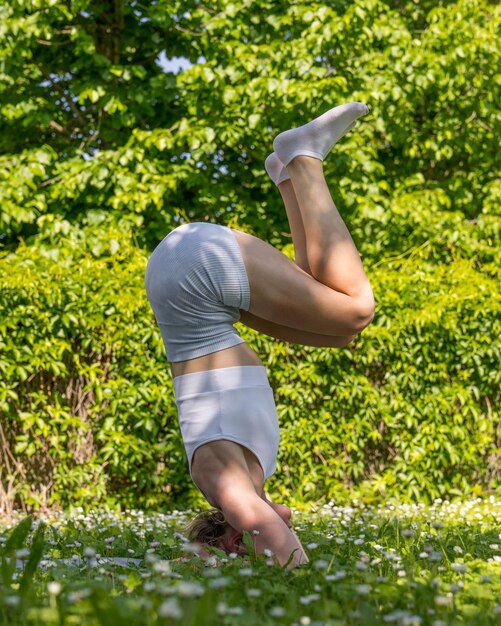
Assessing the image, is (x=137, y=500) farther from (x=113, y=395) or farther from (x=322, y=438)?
(x=322, y=438)

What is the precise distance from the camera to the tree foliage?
617 cm

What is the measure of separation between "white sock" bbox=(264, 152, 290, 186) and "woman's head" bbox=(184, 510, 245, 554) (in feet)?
4.17

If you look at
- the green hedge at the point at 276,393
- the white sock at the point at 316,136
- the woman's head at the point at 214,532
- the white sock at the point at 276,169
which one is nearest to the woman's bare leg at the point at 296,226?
the white sock at the point at 276,169

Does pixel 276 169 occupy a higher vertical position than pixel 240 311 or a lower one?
higher

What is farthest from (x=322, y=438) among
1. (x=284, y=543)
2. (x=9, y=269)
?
(x=284, y=543)

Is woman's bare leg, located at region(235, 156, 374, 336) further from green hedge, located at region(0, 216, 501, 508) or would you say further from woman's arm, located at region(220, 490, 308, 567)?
green hedge, located at region(0, 216, 501, 508)

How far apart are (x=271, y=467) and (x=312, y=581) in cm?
68

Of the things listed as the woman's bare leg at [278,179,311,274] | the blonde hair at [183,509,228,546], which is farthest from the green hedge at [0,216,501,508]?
the woman's bare leg at [278,179,311,274]

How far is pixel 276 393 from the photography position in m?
6.43

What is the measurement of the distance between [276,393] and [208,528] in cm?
356

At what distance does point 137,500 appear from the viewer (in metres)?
6.37

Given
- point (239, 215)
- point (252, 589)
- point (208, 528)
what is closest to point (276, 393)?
point (239, 215)

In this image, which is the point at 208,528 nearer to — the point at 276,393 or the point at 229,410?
the point at 229,410

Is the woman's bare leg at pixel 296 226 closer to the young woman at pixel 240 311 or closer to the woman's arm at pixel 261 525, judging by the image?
the young woman at pixel 240 311
